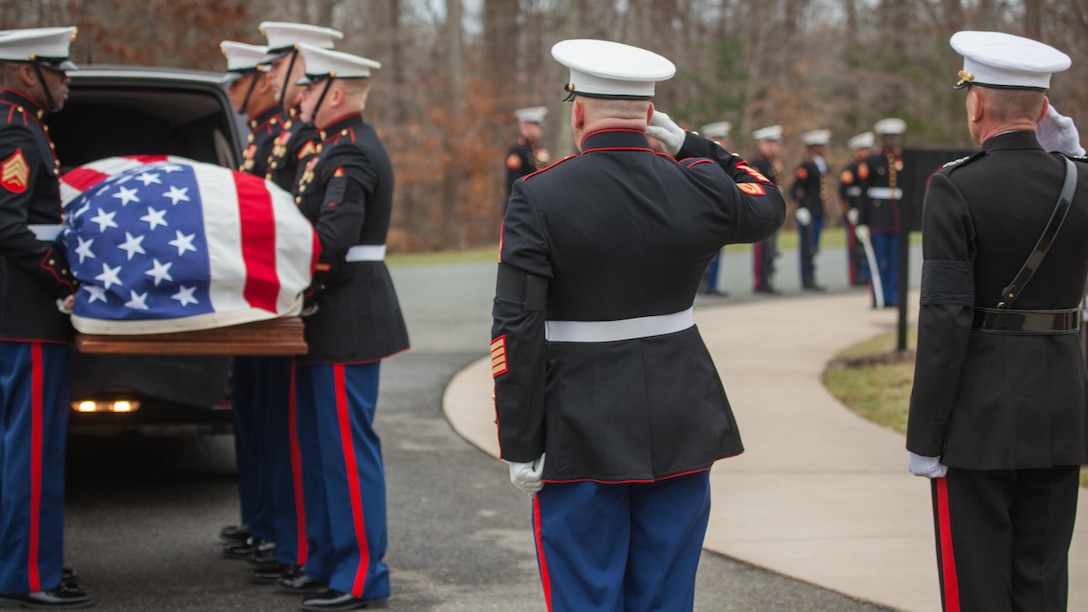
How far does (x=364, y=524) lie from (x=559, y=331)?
182cm

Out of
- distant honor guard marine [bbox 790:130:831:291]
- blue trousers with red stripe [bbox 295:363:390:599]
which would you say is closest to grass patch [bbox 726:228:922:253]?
distant honor guard marine [bbox 790:130:831:291]

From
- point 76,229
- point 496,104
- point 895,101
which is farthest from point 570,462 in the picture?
point 895,101

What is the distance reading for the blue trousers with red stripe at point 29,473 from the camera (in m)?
4.83

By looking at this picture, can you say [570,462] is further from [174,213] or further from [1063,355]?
[174,213]

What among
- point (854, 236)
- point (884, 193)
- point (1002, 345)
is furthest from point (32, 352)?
point (854, 236)

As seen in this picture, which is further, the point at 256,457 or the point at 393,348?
the point at 256,457

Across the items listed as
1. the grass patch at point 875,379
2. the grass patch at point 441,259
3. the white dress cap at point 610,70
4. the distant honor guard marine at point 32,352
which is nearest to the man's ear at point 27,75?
the distant honor guard marine at point 32,352

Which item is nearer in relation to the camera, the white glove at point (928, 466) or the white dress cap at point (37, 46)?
the white glove at point (928, 466)

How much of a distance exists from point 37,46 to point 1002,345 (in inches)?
137

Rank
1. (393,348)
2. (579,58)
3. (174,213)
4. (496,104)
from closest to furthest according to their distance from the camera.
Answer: (579,58) → (174,213) → (393,348) → (496,104)

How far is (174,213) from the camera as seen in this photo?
15.5 feet

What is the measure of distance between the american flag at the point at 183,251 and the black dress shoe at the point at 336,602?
1.03 m

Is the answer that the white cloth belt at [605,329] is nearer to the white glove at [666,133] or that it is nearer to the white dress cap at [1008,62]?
the white glove at [666,133]

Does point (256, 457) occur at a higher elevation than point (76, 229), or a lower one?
lower
